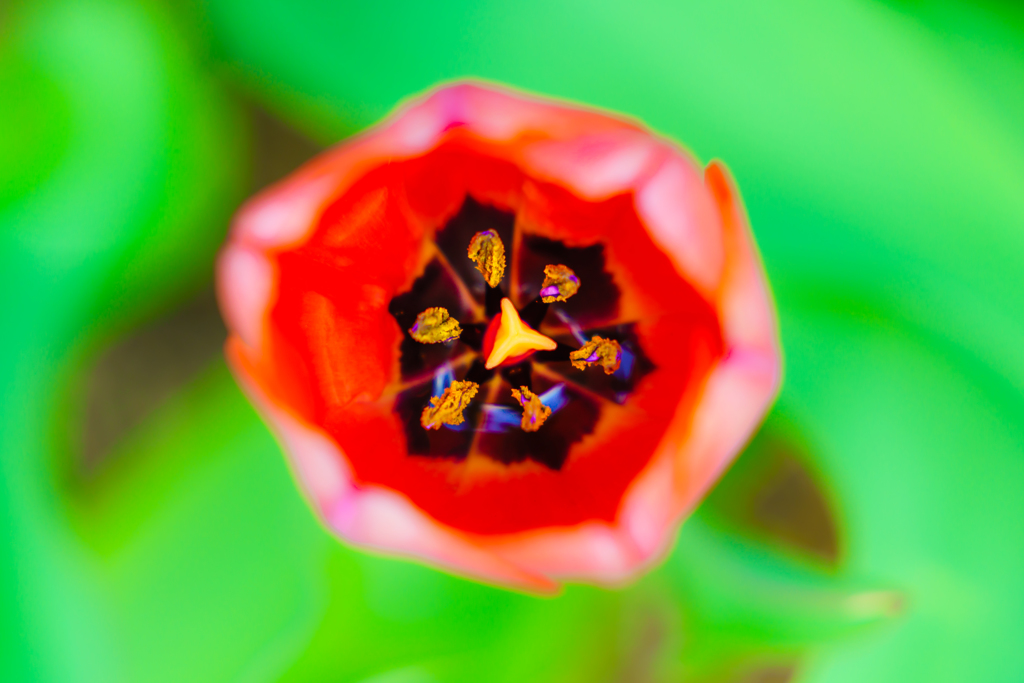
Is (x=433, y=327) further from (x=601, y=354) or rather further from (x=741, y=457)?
(x=741, y=457)

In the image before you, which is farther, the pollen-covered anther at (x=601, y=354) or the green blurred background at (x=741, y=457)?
the pollen-covered anther at (x=601, y=354)

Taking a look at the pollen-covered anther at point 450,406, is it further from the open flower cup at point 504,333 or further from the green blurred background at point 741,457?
the green blurred background at point 741,457

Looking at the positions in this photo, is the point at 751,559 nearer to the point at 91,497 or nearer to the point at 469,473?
the point at 469,473

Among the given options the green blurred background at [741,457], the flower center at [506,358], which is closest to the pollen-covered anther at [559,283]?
the flower center at [506,358]

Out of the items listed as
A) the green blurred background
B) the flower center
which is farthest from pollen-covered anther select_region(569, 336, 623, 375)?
the green blurred background

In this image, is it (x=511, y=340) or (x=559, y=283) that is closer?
(x=511, y=340)

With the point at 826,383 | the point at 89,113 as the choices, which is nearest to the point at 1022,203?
the point at 826,383

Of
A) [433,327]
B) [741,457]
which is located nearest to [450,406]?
[433,327]
